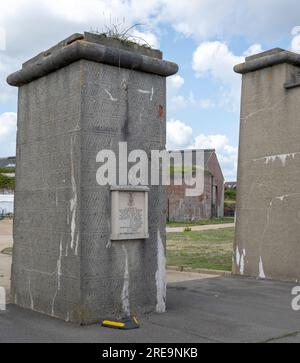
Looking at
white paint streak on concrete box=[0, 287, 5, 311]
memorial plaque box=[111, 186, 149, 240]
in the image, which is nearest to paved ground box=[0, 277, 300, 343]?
white paint streak on concrete box=[0, 287, 5, 311]

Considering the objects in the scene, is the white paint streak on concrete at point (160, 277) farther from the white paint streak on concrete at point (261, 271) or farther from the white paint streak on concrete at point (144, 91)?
the white paint streak on concrete at point (261, 271)

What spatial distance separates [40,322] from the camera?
661 centimetres

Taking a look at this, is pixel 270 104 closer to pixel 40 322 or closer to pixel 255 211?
pixel 255 211

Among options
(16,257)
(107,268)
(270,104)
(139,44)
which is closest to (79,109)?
(139,44)

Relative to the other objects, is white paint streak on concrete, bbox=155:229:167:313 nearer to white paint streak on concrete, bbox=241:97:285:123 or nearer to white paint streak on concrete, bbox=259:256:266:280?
white paint streak on concrete, bbox=259:256:266:280

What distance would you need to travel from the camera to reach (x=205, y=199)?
53.3m

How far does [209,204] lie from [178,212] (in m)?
7.27

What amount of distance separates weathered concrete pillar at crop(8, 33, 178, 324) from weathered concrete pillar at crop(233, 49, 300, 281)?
14.2 ft

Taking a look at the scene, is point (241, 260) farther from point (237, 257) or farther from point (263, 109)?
point (263, 109)

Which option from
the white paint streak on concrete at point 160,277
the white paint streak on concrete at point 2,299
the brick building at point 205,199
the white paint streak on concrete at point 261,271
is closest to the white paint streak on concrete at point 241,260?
the white paint streak on concrete at point 261,271

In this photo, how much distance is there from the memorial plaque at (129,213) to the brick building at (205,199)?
3944cm

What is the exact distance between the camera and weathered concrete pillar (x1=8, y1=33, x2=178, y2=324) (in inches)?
259

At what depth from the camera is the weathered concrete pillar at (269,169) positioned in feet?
35.5

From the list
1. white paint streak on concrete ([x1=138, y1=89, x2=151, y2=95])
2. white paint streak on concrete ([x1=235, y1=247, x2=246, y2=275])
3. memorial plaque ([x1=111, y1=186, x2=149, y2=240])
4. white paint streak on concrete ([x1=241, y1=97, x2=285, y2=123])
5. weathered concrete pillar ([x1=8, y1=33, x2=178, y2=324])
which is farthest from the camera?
white paint streak on concrete ([x1=235, y1=247, x2=246, y2=275])
